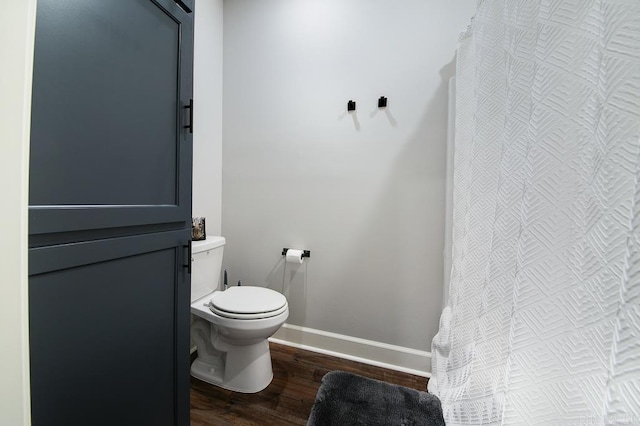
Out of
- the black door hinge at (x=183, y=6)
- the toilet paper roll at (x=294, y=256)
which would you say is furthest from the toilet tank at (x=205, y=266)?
the black door hinge at (x=183, y=6)

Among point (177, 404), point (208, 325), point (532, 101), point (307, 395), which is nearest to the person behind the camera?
point (532, 101)

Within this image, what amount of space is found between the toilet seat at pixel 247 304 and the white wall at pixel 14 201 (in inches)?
31.0

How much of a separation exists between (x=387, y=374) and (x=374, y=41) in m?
1.97

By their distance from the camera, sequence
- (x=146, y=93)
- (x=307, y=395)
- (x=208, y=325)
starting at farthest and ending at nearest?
(x=208, y=325) → (x=307, y=395) → (x=146, y=93)

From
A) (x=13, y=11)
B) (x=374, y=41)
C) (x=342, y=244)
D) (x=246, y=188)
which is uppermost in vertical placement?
(x=374, y=41)

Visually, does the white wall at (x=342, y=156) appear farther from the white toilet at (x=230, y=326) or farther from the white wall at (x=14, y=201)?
the white wall at (x=14, y=201)

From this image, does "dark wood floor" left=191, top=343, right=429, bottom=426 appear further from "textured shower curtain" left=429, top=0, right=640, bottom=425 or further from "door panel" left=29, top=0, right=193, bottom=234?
"door panel" left=29, top=0, right=193, bottom=234

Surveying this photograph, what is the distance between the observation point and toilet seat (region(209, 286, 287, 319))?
117cm

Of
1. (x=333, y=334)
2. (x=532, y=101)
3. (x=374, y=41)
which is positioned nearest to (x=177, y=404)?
(x=333, y=334)

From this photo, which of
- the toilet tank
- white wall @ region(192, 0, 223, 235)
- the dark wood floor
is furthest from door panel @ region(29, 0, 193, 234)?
the dark wood floor

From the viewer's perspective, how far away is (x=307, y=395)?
1236 millimetres

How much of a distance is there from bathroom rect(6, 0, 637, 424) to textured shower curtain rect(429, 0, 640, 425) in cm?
52

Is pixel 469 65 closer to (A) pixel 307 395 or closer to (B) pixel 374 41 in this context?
(B) pixel 374 41

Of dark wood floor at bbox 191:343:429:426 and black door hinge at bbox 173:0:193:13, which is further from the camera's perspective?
dark wood floor at bbox 191:343:429:426
